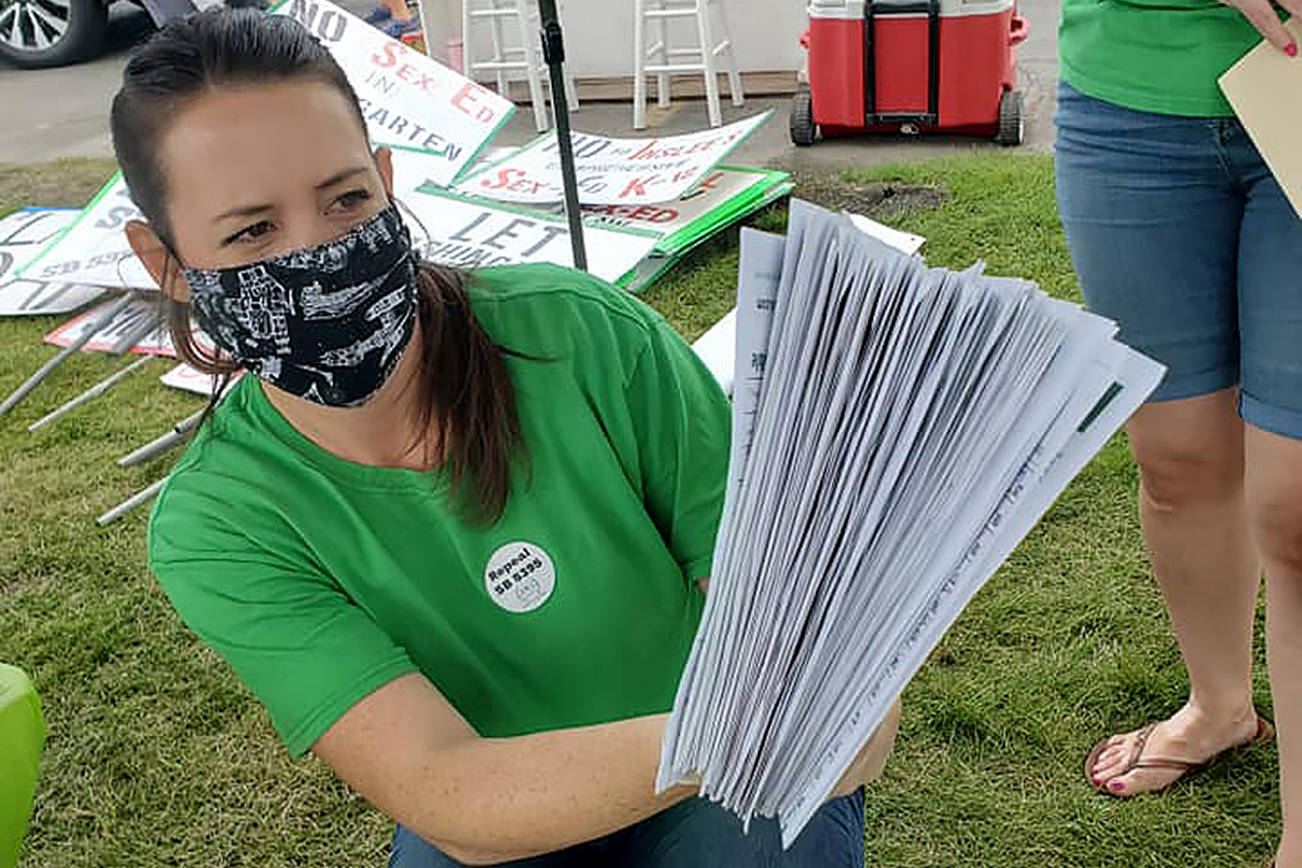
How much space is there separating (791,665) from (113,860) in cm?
183

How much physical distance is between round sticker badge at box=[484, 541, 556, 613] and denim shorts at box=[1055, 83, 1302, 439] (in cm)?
73

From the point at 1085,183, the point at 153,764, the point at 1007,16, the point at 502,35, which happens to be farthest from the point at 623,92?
the point at 1085,183

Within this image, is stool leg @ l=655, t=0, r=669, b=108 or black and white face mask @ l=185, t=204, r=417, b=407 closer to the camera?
black and white face mask @ l=185, t=204, r=417, b=407

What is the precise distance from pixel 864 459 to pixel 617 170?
3.84 metres

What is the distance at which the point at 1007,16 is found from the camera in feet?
15.3

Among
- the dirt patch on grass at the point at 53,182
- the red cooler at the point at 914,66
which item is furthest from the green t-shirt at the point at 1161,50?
the dirt patch on grass at the point at 53,182

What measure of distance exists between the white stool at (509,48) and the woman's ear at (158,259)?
4.43 m

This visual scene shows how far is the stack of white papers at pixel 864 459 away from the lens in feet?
2.23

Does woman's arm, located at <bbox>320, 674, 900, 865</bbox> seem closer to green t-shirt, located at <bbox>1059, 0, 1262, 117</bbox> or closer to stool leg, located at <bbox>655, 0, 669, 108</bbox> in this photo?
green t-shirt, located at <bbox>1059, 0, 1262, 117</bbox>

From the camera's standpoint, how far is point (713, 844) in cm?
131

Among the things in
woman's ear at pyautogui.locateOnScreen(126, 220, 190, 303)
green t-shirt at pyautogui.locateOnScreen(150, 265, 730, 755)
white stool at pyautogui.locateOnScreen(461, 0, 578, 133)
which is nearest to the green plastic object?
green t-shirt at pyautogui.locateOnScreen(150, 265, 730, 755)

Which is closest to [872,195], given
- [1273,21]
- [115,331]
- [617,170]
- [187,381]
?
[617,170]

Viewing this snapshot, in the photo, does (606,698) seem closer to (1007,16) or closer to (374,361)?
(374,361)

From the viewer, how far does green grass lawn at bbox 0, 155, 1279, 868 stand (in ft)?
6.51
